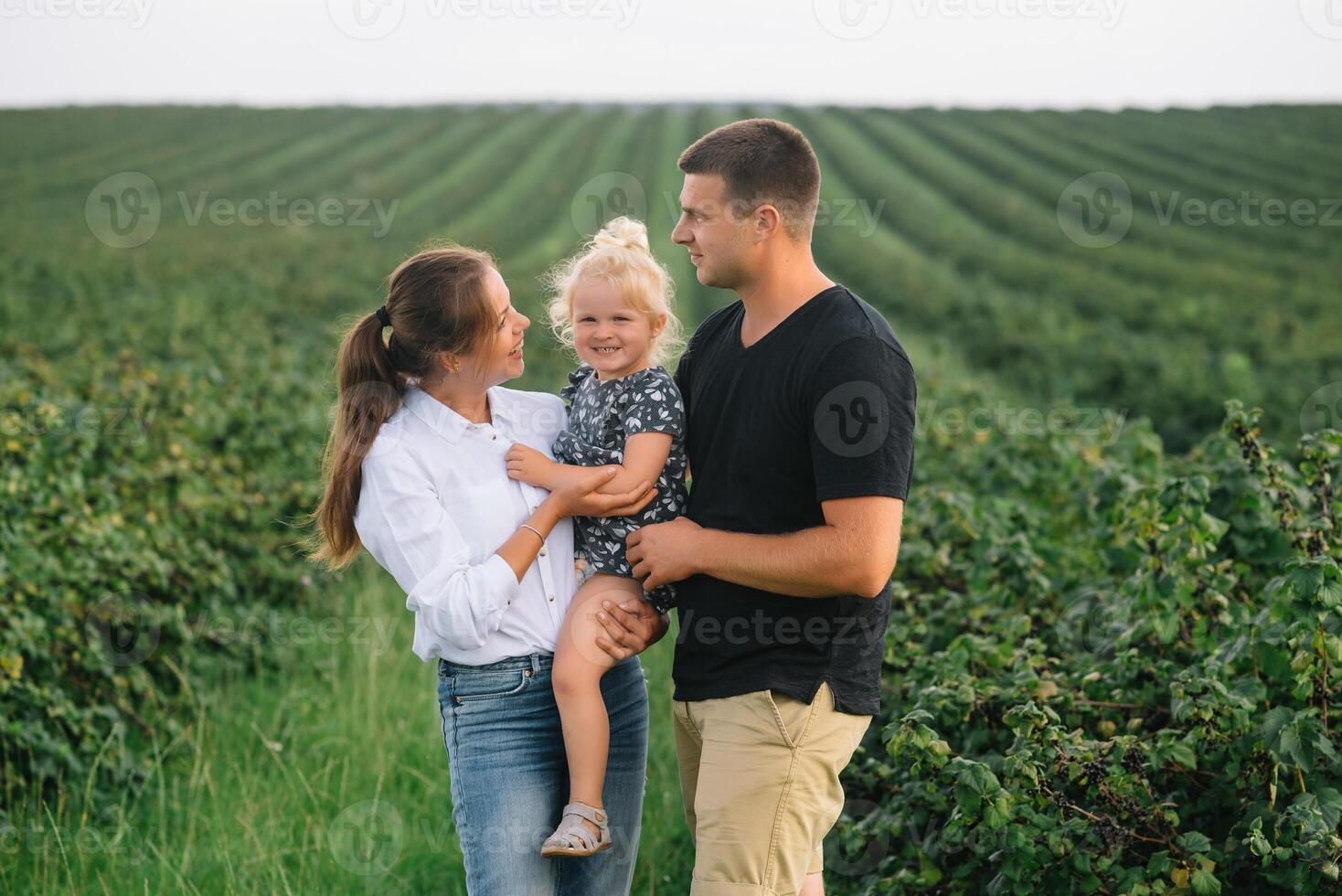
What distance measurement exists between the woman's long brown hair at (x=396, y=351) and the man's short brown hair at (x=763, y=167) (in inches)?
22.9

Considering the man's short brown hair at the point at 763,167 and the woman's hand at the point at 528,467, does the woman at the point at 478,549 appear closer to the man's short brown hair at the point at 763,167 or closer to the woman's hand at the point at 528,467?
the woman's hand at the point at 528,467

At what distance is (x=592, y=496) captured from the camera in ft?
8.50

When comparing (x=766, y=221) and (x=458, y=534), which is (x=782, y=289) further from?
(x=458, y=534)

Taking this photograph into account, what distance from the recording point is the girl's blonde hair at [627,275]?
2.83 meters

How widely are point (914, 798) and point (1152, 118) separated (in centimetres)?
4970

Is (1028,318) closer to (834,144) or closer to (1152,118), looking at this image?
(834,144)

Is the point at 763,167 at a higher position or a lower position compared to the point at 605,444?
higher

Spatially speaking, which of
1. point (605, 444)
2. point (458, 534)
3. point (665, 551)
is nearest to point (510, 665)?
point (458, 534)

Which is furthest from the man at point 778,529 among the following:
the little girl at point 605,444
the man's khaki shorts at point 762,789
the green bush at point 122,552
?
the green bush at point 122,552

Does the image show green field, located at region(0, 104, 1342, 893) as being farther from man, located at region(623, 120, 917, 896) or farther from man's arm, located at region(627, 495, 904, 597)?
man's arm, located at region(627, 495, 904, 597)

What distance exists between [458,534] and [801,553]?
74cm

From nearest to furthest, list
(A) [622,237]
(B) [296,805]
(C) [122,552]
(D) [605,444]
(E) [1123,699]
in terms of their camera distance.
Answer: (D) [605,444] < (A) [622,237] < (E) [1123,699] < (B) [296,805] < (C) [122,552]

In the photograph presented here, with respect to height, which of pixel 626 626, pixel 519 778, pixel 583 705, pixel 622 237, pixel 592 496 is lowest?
pixel 519 778

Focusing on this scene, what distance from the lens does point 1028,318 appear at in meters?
19.5
